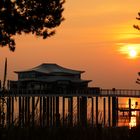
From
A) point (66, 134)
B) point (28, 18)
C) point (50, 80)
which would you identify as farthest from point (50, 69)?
point (66, 134)

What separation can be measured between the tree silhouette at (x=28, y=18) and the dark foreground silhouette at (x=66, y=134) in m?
8.73

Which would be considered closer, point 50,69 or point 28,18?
point 28,18

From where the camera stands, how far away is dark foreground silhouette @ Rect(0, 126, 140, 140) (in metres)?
16.1

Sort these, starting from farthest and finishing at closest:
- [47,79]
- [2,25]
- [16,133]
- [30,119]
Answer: [47,79]
[2,25]
[30,119]
[16,133]

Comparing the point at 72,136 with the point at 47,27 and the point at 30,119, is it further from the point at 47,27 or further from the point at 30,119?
the point at 47,27

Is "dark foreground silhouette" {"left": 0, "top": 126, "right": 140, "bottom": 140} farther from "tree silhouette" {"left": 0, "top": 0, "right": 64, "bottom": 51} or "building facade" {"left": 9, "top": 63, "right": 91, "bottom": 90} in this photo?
"building facade" {"left": 9, "top": 63, "right": 91, "bottom": 90}

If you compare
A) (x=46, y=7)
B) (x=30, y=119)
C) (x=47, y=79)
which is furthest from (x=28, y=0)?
(x=47, y=79)

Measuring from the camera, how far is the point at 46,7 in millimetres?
25859

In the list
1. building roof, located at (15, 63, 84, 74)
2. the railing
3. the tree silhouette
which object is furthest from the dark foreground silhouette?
building roof, located at (15, 63, 84, 74)

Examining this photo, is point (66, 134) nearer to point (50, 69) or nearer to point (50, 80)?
point (50, 80)

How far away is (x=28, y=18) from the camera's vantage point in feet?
83.9

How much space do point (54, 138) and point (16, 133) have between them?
1.07 metres

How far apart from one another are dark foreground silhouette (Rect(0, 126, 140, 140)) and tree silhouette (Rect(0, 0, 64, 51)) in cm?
873

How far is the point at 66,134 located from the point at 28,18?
10.0 meters
